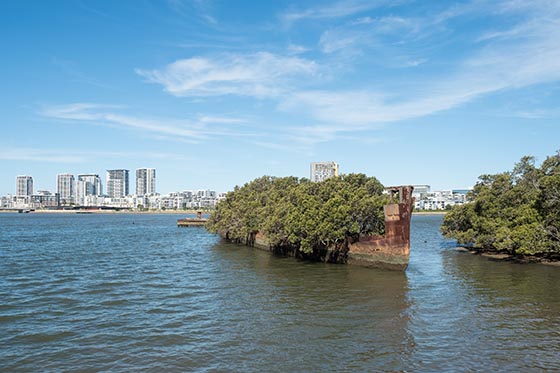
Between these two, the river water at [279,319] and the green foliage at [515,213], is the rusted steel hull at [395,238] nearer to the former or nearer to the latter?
the river water at [279,319]

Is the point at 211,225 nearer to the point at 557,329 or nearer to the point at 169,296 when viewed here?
the point at 169,296

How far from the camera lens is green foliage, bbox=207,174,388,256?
4182 cm

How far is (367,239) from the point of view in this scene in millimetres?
42031

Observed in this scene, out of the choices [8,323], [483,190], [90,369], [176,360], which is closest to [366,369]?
[176,360]

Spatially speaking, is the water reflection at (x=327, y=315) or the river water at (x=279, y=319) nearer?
the river water at (x=279, y=319)

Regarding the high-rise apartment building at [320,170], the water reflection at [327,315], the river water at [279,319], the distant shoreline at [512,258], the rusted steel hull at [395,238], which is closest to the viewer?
the river water at [279,319]

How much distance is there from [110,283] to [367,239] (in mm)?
22672

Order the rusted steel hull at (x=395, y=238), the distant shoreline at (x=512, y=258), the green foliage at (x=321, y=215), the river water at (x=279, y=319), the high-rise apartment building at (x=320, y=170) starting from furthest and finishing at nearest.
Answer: the high-rise apartment building at (x=320, y=170), the distant shoreline at (x=512, y=258), the green foliage at (x=321, y=215), the rusted steel hull at (x=395, y=238), the river water at (x=279, y=319)

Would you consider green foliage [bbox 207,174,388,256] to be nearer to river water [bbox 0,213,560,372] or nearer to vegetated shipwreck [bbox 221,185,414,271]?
vegetated shipwreck [bbox 221,185,414,271]

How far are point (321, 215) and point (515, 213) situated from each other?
2145 centimetres

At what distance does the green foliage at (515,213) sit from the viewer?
40656 millimetres

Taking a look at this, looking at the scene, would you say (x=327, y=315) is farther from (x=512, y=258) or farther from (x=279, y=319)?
(x=512, y=258)

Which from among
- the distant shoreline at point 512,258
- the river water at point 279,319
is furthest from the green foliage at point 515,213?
the river water at point 279,319

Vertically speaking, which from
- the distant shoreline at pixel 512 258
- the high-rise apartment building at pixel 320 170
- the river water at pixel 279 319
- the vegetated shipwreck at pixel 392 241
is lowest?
the river water at pixel 279 319
